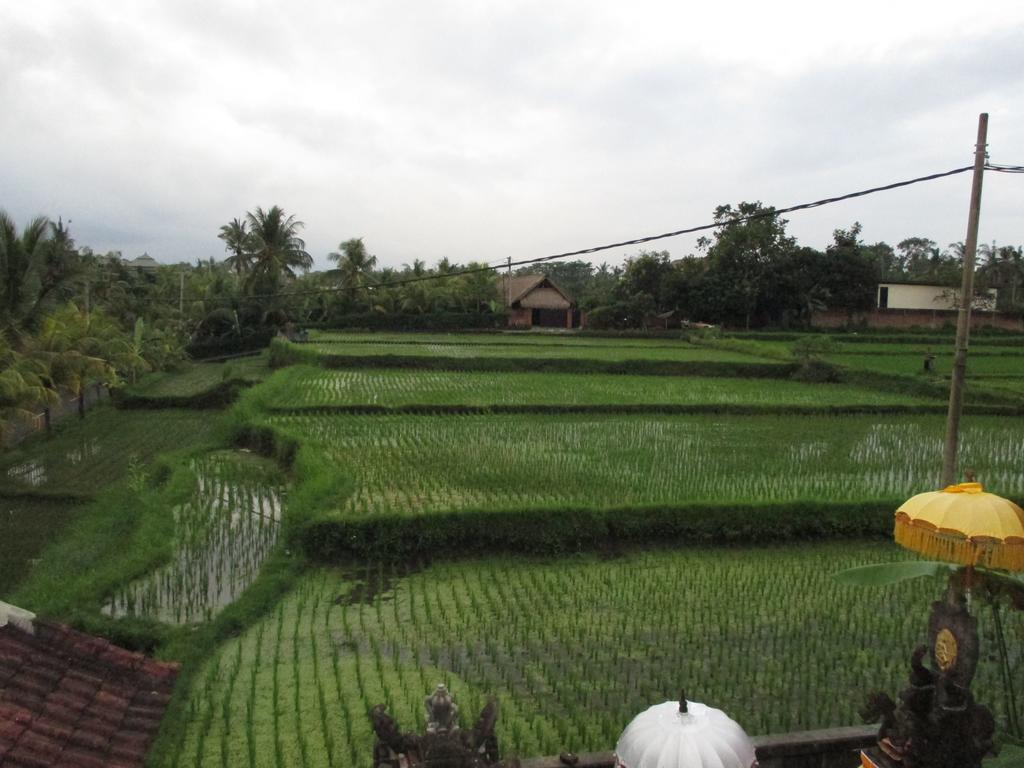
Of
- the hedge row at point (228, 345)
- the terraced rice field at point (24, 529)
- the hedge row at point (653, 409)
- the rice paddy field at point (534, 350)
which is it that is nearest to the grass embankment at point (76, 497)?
the terraced rice field at point (24, 529)

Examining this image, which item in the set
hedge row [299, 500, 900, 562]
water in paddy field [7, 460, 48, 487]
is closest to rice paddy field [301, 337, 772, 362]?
water in paddy field [7, 460, 48, 487]

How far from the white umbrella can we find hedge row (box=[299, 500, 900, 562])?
20.5 ft

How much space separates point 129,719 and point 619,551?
260 inches

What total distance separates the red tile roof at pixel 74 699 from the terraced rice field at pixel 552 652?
1.97ft

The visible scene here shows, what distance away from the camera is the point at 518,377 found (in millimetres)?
24547

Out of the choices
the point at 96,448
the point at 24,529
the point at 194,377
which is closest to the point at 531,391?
the point at 96,448

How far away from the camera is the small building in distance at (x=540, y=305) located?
1881 inches

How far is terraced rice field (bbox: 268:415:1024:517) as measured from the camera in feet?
36.5

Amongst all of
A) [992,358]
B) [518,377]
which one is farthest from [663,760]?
[992,358]

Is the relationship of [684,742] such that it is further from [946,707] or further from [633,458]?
[633,458]

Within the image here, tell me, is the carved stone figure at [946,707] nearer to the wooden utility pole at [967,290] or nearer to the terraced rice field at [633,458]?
the wooden utility pole at [967,290]

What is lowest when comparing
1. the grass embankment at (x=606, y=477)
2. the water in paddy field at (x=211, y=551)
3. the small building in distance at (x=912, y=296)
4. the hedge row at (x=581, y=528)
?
the water in paddy field at (x=211, y=551)

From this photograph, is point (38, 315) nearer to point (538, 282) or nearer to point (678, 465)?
point (678, 465)

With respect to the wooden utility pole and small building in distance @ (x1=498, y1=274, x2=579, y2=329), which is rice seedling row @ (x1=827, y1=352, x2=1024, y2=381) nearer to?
the wooden utility pole
